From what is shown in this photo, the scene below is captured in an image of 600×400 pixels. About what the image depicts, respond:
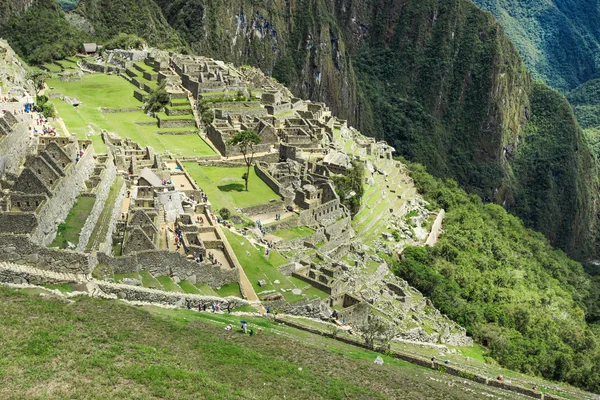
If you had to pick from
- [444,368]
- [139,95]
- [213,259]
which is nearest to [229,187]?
[213,259]

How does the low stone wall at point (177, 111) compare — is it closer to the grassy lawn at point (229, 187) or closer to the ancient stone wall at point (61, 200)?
the grassy lawn at point (229, 187)

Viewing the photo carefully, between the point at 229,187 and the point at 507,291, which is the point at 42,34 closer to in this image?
the point at 229,187

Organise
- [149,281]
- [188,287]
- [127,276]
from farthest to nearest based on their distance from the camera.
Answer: [188,287] → [149,281] → [127,276]

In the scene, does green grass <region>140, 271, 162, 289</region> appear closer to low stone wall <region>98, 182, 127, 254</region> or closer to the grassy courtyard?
low stone wall <region>98, 182, 127, 254</region>

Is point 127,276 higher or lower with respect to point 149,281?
higher

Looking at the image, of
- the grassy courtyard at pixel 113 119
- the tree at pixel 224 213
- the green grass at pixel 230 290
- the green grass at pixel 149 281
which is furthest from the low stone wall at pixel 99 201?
the tree at pixel 224 213

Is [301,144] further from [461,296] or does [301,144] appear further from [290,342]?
[290,342]
